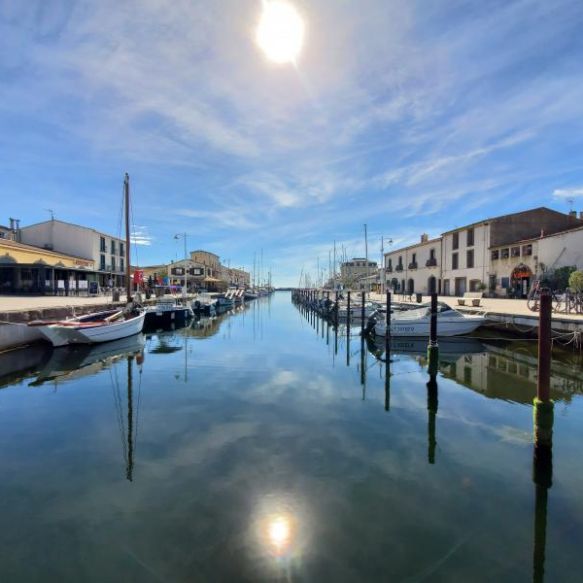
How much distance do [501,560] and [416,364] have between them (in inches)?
460

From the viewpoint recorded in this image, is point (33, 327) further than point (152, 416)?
Yes

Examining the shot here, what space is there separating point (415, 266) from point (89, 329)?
49732 mm

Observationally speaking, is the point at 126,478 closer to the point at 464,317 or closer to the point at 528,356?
the point at 528,356

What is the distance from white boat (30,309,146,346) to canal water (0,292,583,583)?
504 centimetres

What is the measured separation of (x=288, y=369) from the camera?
15.0 meters

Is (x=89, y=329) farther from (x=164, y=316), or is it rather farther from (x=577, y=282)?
(x=577, y=282)

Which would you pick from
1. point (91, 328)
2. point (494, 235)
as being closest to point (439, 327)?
point (91, 328)

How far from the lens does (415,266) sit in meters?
57.9

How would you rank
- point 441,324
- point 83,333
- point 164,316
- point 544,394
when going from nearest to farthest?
point 544,394
point 83,333
point 441,324
point 164,316

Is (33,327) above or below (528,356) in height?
above

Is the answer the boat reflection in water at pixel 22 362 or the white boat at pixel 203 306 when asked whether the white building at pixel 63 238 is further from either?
the boat reflection in water at pixel 22 362

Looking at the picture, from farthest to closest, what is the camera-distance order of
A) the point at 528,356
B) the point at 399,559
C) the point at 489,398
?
1. the point at 528,356
2. the point at 489,398
3. the point at 399,559

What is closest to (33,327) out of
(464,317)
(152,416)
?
(152,416)

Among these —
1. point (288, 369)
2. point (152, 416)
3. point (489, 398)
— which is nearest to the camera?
point (152, 416)
